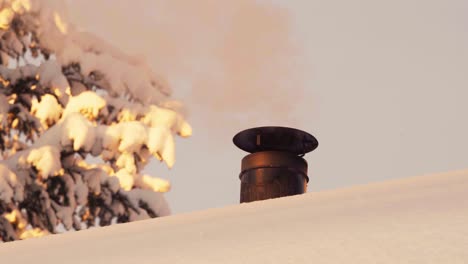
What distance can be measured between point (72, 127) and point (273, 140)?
364cm

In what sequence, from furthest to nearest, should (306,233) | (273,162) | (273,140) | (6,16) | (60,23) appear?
(60,23)
(6,16)
(273,140)
(273,162)
(306,233)

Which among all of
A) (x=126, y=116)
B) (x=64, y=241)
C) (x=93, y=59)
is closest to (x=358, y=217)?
(x=64, y=241)

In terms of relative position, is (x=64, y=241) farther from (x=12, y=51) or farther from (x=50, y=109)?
(x=12, y=51)

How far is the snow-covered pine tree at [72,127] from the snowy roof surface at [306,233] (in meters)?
6.22

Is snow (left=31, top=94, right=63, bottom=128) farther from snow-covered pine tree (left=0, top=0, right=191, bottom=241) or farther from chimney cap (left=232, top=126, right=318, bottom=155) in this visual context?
chimney cap (left=232, top=126, right=318, bottom=155)

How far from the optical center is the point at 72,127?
875 cm

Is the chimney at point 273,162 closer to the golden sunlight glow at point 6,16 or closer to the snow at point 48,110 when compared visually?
the snow at point 48,110

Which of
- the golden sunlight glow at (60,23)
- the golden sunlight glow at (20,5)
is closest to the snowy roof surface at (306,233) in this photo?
the golden sunlight glow at (20,5)

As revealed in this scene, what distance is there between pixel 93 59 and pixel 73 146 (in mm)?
1704

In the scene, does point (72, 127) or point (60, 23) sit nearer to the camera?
point (72, 127)

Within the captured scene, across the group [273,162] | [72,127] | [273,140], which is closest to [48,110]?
[72,127]

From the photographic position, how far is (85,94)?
367 inches

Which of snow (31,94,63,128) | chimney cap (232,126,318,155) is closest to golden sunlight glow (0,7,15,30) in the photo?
→ snow (31,94,63,128)

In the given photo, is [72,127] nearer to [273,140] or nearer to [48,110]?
[48,110]
